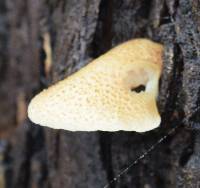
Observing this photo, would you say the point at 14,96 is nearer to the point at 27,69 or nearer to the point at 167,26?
the point at 27,69

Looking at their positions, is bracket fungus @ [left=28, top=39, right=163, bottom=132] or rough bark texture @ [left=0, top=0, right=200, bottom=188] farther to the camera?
rough bark texture @ [left=0, top=0, right=200, bottom=188]

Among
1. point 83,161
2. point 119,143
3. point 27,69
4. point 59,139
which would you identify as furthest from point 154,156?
point 27,69

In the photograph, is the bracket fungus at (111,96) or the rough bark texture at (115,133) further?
the rough bark texture at (115,133)

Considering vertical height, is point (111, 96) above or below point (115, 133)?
above

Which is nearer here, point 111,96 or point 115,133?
point 111,96
